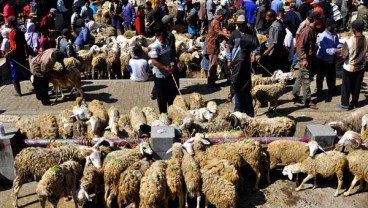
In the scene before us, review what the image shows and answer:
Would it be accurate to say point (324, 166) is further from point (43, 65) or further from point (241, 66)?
point (43, 65)

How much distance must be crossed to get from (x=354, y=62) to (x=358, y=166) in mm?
3499

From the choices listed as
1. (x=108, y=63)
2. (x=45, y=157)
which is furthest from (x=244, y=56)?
(x=108, y=63)

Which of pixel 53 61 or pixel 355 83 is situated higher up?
pixel 53 61

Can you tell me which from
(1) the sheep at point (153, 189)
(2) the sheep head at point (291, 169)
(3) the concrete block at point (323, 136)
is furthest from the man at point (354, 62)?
(1) the sheep at point (153, 189)

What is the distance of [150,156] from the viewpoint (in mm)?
6883

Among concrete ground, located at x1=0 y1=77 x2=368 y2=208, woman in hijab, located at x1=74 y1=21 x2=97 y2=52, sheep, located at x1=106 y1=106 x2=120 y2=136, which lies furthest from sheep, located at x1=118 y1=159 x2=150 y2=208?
woman in hijab, located at x1=74 y1=21 x2=97 y2=52

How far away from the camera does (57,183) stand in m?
6.13

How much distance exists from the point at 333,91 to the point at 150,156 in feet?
19.0

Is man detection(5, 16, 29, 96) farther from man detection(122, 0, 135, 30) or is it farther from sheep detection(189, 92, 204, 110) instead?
man detection(122, 0, 135, 30)

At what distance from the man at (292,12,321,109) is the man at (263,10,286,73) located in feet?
3.34

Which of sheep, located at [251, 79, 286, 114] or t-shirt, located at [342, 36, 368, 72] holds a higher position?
t-shirt, located at [342, 36, 368, 72]

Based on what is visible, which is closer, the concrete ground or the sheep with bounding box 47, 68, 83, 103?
the concrete ground

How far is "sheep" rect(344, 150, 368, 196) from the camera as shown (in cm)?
654

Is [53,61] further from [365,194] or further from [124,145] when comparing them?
[365,194]
